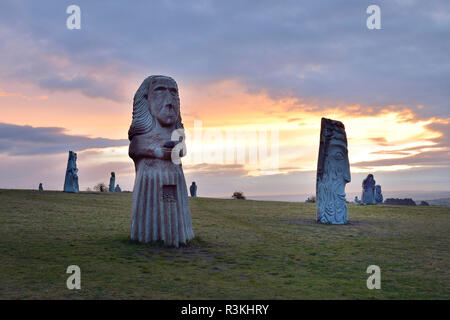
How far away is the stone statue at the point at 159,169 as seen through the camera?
1222 centimetres

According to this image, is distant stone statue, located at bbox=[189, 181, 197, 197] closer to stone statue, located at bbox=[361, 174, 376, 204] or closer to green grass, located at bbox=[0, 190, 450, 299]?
stone statue, located at bbox=[361, 174, 376, 204]

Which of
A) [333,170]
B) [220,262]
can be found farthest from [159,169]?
[333,170]

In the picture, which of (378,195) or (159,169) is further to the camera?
(378,195)

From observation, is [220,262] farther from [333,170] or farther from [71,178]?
[71,178]

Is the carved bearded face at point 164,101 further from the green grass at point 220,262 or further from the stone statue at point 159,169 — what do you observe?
the green grass at point 220,262

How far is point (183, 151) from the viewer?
12.7 metres

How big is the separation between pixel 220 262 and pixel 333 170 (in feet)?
36.0

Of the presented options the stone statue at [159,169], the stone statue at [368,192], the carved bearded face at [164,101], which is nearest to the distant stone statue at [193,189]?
the stone statue at [368,192]

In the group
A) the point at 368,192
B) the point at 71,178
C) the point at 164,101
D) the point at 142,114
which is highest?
the point at 164,101

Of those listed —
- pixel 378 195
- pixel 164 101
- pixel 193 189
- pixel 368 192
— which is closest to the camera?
pixel 164 101

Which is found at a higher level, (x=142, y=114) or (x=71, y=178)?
(x=142, y=114)

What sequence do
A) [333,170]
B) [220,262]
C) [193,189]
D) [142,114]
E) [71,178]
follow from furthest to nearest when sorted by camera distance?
[193,189]
[71,178]
[333,170]
[142,114]
[220,262]

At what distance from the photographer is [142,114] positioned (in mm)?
12648

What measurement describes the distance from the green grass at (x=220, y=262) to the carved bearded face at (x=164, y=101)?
3.73m
